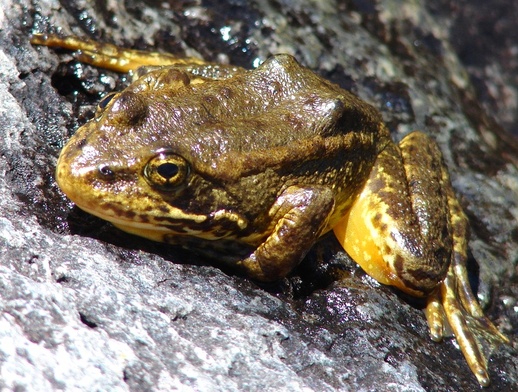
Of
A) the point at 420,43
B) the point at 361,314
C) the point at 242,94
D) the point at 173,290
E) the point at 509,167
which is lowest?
the point at 173,290

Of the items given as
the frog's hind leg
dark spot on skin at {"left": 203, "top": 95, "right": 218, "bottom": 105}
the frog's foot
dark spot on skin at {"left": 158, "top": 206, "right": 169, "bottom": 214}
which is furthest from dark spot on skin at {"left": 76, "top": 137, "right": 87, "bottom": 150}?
the frog's foot

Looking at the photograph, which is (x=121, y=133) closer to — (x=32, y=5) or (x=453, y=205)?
(x=32, y=5)

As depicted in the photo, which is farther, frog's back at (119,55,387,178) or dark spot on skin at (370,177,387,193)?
dark spot on skin at (370,177,387,193)

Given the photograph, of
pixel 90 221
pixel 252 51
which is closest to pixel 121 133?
pixel 90 221

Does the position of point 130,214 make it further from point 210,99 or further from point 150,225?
point 210,99

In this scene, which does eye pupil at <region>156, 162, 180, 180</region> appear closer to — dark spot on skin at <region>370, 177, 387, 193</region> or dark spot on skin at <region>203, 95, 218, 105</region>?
dark spot on skin at <region>203, 95, 218, 105</region>

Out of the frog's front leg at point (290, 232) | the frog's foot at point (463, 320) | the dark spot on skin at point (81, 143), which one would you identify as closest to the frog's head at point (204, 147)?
the dark spot on skin at point (81, 143)

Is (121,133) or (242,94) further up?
(242,94)

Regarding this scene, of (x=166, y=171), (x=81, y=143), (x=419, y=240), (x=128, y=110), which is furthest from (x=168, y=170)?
(x=419, y=240)
